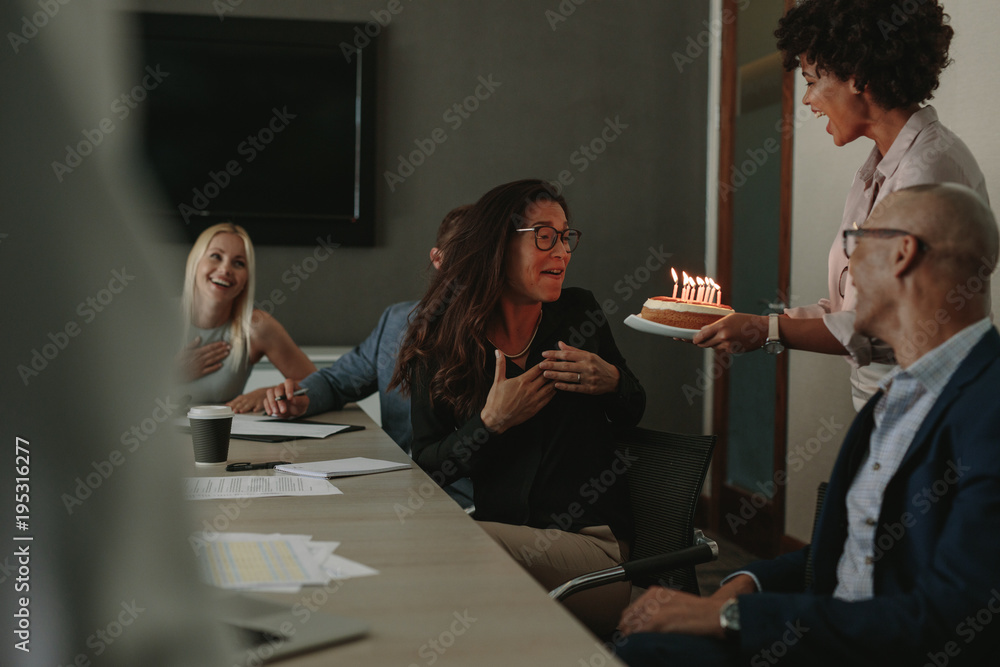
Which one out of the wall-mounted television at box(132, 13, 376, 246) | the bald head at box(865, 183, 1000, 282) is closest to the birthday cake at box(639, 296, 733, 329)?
the bald head at box(865, 183, 1000, 282)

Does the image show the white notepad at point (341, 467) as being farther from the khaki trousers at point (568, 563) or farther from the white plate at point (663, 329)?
the white plate at point (663, 329)

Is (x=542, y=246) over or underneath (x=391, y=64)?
underneath

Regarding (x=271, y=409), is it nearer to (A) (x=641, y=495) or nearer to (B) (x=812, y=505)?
(A) (x=641, y=495)

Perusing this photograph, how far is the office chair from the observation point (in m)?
1.72

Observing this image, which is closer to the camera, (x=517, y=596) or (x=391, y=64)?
(x=517, y=596)

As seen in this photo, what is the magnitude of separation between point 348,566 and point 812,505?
264cm

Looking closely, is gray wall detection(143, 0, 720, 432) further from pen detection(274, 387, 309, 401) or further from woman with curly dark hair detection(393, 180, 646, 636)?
woman with curly dark hair detection(393, 180, 646, 636)

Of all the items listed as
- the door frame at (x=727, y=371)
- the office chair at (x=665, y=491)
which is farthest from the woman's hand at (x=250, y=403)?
the door frame at (x=727, y=371)

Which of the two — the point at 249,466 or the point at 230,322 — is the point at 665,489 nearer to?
the point at 249,466

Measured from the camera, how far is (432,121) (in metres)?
4.25

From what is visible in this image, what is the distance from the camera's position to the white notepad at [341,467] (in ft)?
5.48

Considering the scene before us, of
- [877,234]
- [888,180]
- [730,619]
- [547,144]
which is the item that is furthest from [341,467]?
[547,144]

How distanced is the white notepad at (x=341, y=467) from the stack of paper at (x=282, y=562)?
1.53ft

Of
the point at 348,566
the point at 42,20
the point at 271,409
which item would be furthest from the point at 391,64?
the point at 42,20
